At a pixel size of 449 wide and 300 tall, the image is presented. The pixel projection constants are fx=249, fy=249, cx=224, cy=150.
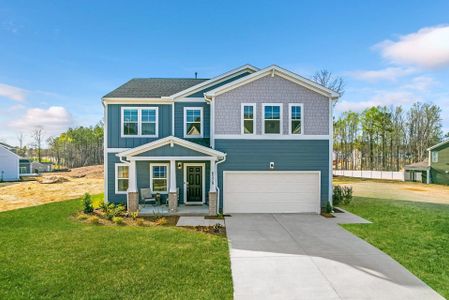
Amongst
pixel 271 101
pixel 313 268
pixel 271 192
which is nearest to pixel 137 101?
pixel 271 101

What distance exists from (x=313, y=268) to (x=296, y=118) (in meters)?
7.85

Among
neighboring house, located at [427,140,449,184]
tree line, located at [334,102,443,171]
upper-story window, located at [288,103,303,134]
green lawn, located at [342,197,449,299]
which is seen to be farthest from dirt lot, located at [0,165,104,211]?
tree line, located at [334,102,443,171]

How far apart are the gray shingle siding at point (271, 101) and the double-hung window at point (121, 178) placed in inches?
218

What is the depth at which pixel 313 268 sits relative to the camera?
6.13 metres

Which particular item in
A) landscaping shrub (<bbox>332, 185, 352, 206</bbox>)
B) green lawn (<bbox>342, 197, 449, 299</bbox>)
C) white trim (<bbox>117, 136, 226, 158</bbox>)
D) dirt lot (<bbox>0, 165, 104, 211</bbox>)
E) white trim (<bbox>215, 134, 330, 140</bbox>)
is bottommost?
dirt lot (<bbox>0, 165, 104, 211</bbox>)

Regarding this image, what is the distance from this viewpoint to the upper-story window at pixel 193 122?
1348cm

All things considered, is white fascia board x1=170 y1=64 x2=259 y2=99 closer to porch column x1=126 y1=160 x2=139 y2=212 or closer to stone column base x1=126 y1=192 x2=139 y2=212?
porch column x1=126 y1=160 x2=139 y2=212

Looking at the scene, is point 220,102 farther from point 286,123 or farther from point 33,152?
point 33,152

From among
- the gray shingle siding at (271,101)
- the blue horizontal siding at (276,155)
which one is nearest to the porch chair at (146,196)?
the blue horizontal siding at (276,155)

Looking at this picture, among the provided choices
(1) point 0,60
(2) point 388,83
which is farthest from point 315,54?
(1) point 0,60

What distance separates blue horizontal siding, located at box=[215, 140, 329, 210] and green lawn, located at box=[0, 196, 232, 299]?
4.40 metres

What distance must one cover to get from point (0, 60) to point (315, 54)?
2188 cm

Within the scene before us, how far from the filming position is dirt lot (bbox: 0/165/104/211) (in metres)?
16.4

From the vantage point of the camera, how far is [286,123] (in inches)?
487
